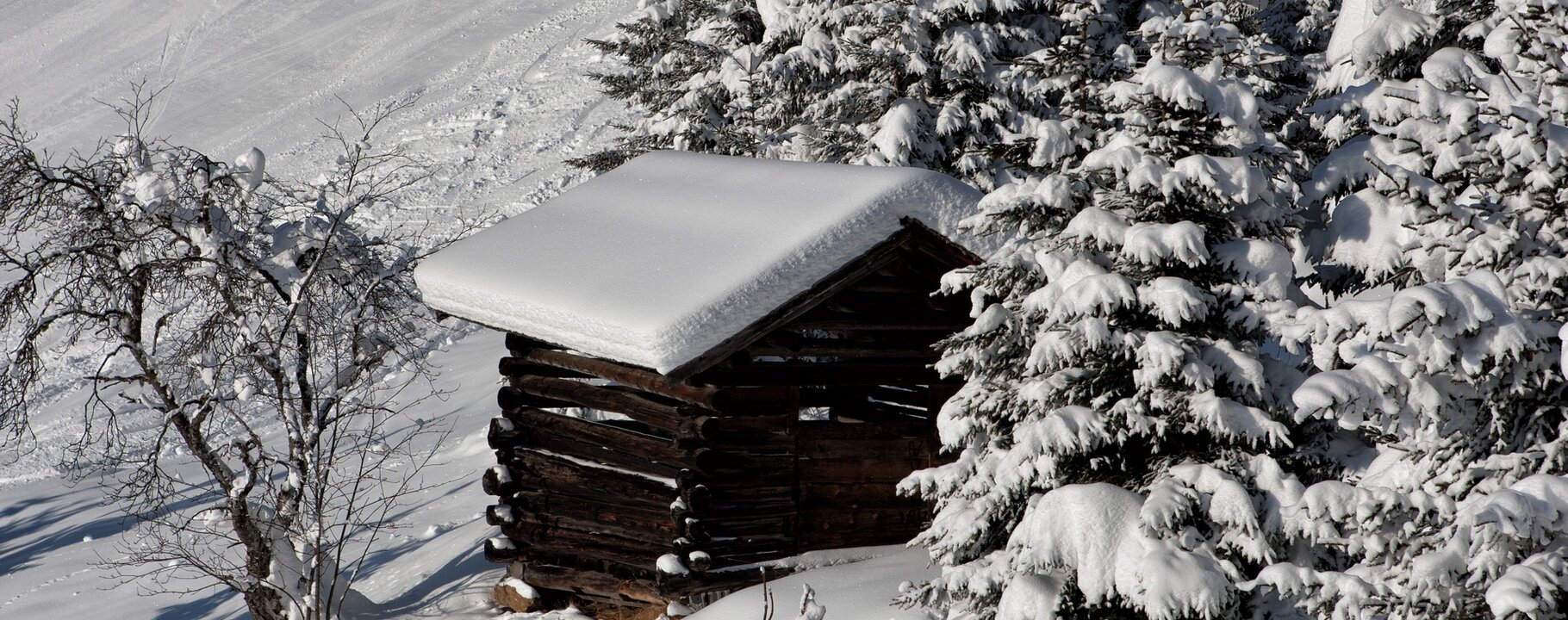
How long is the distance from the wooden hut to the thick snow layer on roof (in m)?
0.02

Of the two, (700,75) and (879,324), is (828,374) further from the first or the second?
(700,75)

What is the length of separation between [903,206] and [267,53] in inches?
2351

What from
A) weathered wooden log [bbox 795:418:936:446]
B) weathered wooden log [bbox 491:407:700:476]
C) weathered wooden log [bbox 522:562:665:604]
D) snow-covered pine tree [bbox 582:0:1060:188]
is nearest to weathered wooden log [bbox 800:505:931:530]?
weathered wooden log [bbox 795:418:936:446]

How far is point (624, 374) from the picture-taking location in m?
10.8

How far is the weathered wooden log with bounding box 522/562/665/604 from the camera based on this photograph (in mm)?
11547

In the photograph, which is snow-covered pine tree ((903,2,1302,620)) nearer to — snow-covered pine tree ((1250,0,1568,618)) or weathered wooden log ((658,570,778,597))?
snow-covered pine tree ((1250,0,1568,618))

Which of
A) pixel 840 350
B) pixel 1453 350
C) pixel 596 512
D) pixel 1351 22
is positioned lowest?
pixel 596 512

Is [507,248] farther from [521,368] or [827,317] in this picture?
[827,317]

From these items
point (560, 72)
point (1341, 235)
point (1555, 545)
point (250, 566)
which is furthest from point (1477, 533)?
point (560, 72)

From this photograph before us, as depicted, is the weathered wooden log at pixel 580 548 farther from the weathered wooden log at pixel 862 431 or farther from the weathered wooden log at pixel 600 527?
the weathered wooden log at pixel 862 431

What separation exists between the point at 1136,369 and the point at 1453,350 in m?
1.82

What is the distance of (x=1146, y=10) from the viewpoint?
1822cm

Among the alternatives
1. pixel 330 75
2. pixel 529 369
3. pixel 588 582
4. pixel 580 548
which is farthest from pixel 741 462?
pixel 330 75

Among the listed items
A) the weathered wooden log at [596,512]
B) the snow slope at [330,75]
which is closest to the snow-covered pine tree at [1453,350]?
the weathered wooden log at [596,512]
